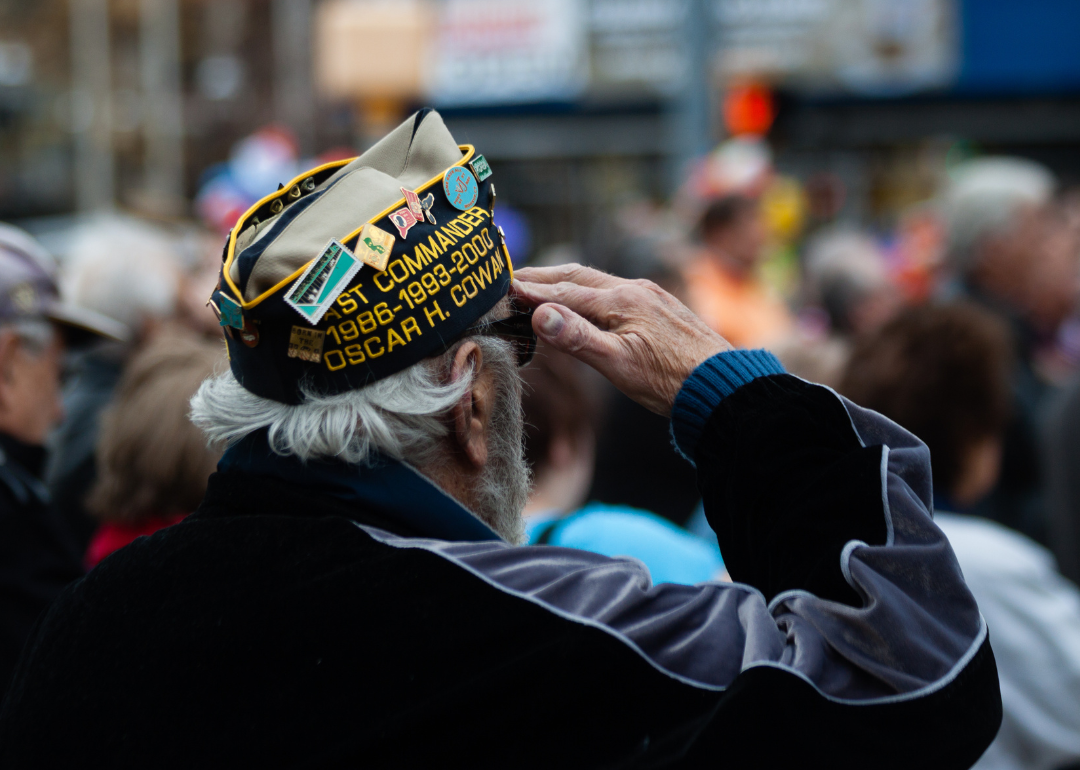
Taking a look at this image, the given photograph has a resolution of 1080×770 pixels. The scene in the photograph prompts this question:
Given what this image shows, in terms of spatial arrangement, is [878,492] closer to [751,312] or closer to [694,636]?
[694,636]

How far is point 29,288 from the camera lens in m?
2.75

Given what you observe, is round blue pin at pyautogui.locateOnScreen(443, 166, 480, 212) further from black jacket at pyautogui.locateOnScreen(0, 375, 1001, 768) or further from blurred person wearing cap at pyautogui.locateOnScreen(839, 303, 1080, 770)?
blurred person wearing cap at pyautogui.locateOnScreen(839, 303, 1080, 770)

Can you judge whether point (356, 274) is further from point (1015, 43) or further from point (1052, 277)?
point (1015, 43)

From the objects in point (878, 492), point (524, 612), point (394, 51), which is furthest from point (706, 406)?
point (394, 51)

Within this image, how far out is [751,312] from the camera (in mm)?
5508

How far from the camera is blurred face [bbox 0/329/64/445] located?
8.84 feet

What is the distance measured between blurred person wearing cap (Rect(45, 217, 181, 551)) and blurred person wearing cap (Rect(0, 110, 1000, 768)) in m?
2.12

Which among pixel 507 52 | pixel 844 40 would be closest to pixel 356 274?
pixel 844 40

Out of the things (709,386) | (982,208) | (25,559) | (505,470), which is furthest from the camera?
(982,208)

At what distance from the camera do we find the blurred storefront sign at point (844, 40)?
1427 centimetres

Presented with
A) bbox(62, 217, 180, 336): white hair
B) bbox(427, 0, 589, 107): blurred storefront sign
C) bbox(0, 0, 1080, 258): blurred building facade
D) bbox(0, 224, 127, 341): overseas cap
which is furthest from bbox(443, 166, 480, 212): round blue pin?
bbox(427, 0, 589, 107): blurred storefront sign

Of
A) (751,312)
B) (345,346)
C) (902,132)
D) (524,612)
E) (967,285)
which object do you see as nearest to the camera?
(524,612)

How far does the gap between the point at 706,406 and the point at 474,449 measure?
1.10ft

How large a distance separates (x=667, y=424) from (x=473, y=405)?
84.0 inches
